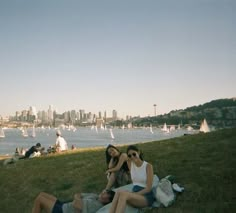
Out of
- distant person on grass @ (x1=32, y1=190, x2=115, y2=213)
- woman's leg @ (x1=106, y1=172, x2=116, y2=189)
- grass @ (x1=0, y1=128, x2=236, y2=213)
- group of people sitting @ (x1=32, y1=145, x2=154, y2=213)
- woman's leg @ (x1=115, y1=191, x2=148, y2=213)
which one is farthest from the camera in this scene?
woman's leg @ (x1=106, y1=172, x2=116, y2=189)

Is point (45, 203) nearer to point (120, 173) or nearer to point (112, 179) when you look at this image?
point (112, 179)

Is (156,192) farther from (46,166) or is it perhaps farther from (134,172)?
(46,166)

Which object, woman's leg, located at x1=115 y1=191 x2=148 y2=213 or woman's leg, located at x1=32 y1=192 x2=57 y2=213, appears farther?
woman's leg, located at x1=32 y1=192 x2=57 y2=213

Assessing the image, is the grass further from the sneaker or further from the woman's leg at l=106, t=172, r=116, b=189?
the woman's leg at l=106, t=172, r=116, b=189

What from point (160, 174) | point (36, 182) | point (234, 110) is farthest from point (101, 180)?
point (234, 110)

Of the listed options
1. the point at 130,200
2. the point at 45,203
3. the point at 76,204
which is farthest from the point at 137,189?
the point at 45,203

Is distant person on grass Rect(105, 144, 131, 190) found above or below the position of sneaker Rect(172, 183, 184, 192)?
→ above

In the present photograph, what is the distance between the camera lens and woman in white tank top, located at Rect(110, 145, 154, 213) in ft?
25.1

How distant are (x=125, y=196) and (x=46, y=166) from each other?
911 cm

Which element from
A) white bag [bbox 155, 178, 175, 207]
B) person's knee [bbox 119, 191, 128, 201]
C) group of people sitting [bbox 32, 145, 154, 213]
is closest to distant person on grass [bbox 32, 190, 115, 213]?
group of people sitting [bbox 32, 145, 154, 213]

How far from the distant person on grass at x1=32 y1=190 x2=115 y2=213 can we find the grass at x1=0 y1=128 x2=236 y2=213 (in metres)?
1.20

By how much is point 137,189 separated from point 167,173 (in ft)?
11.1

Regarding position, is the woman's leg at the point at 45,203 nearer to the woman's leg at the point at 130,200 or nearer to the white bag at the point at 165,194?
the woman's leg at the point at 130,200

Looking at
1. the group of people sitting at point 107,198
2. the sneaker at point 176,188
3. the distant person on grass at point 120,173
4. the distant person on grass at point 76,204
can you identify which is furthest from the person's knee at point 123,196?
the distant person on grass at point 120,173
